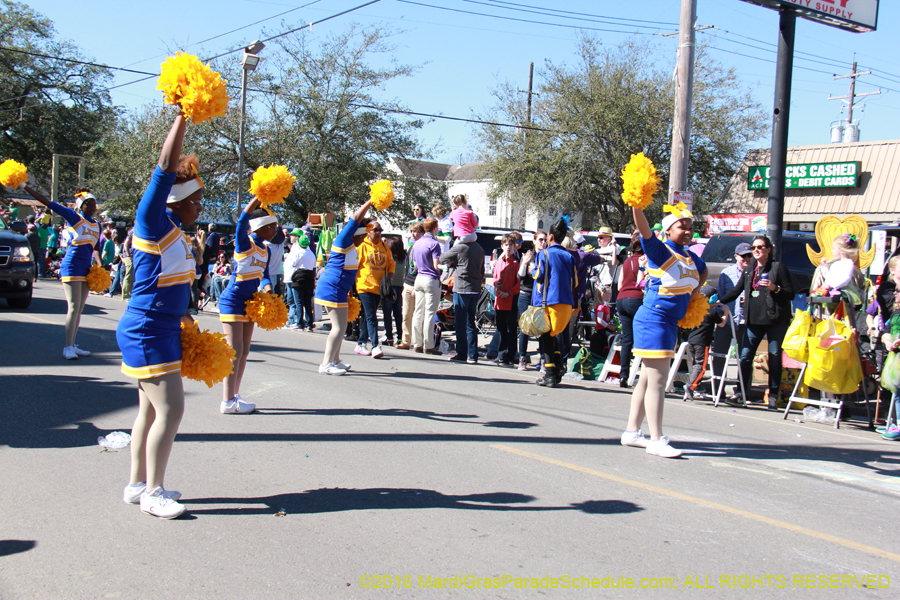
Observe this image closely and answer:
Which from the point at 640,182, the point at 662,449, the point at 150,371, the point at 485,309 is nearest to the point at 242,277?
the point at 150,371

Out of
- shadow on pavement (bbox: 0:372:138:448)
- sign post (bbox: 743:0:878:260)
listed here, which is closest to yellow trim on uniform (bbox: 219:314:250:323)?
shadow on pavement (bbox: 0:372:138:448)

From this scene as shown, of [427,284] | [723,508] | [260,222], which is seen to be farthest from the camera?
[427,284]

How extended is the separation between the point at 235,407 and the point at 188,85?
11.5ft

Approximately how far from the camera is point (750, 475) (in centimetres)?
539

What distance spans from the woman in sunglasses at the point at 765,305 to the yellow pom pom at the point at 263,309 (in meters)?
5.46

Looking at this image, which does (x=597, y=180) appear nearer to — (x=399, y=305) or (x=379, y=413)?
(x=399, y=305)

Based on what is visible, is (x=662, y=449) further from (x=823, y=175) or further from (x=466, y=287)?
(x=823, y=175)

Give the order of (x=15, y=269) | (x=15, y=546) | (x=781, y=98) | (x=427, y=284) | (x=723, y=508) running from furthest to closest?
(x=15, y=269) < (x=427, y=284) < (x=781, y=98) < (x=723, y=508) < (x=15, y=546)

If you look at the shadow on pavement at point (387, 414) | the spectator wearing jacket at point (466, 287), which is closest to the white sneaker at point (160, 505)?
the shadow on pavement at point (387, 414)

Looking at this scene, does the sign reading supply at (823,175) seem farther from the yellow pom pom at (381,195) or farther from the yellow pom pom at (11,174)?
the yellow pom pom at (11,174)

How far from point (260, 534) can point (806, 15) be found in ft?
39.2

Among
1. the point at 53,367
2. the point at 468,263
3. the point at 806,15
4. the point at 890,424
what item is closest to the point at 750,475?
the point at 890,424

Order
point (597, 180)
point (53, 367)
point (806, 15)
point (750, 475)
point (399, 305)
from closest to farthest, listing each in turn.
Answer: point (750, 475), point (53, 367), point (806, 15), point (399, 305), point (597, 180)

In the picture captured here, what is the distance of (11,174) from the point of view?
814 centimetres
